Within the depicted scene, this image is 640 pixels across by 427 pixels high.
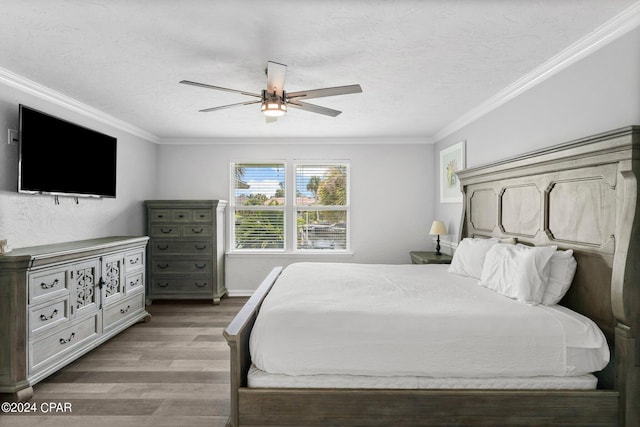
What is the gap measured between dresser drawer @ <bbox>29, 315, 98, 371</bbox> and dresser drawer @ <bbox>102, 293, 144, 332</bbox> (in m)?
0.16

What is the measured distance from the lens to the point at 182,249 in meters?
4.89

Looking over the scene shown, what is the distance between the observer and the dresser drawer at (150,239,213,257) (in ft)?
16.0

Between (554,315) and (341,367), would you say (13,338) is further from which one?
(554,315)

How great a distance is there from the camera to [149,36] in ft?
7.23

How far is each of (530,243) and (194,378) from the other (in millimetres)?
2906

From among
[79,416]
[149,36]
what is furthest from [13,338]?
[149,36]

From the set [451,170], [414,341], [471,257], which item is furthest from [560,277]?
[451,170]

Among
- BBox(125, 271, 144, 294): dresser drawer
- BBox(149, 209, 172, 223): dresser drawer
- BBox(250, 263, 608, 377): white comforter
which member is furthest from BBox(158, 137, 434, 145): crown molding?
BBox(250, 263, 608, 377): white comforter

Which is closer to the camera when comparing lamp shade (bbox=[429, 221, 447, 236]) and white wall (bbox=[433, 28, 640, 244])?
white wall (bbox=[433, 28, 640, 244])

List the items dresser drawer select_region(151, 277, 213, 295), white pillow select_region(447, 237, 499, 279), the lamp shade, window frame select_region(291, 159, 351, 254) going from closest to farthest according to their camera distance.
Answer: white pillow select_region(447, 237, 499, 279), the lamp shade, dresser drawer select_region(151, 277, 213, 295), window frame select_region(291, 159, 351, 254)

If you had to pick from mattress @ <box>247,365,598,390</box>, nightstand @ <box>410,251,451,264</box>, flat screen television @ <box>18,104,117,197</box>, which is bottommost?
mattress @ <box>247,365,598,390</box>

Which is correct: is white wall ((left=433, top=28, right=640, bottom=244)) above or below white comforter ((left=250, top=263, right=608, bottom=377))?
above

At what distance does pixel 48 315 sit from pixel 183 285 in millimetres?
2213

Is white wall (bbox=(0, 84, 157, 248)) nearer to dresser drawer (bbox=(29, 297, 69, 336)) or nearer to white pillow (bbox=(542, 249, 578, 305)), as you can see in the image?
dresser drawer (bbox=(29, 297, 69, 336))
